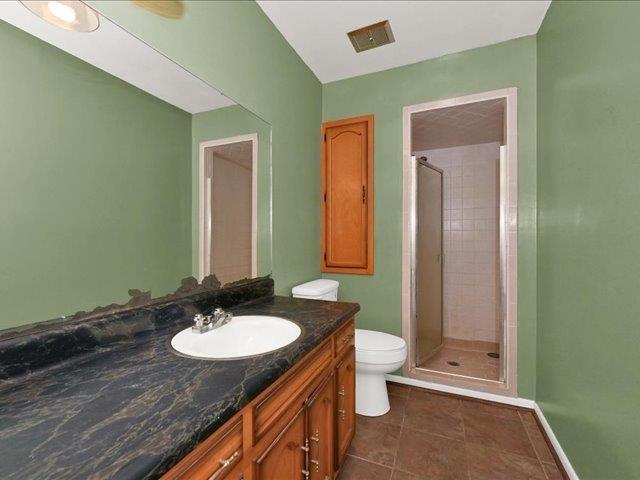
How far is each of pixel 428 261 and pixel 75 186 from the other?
266 cm

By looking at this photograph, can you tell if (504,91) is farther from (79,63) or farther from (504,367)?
A: (79,63)

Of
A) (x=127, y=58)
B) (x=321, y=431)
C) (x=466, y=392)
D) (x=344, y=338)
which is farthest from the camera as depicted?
(x=466, y=392)

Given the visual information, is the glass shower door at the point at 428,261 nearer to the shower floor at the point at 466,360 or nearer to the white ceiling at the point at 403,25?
the shower floor at the point at 466,360

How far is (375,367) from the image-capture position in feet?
6.23

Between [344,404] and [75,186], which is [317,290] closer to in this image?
[344,404]

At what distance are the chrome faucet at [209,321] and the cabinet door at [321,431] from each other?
0.46 metres

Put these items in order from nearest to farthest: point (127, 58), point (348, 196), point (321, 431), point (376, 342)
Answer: point (127, 58) < point (321, 431) < point (376, 342) < point (348, 196)

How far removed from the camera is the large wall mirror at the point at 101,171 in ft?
2.59

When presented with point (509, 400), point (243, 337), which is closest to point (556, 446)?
point (509, 400)

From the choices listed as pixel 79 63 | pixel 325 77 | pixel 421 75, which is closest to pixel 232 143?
pixel 79 63

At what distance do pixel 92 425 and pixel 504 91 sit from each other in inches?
108

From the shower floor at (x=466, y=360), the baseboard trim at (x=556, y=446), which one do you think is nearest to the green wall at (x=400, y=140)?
the baseboard trim at (x=556, y=446)

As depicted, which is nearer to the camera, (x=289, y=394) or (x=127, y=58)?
(x=289, y=394)

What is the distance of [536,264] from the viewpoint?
6.68 feet
